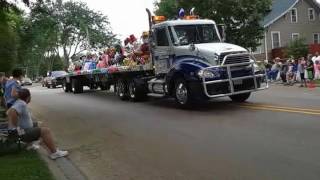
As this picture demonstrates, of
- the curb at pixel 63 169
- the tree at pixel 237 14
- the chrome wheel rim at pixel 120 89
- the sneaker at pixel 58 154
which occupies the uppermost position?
the tree at pixel 237 14

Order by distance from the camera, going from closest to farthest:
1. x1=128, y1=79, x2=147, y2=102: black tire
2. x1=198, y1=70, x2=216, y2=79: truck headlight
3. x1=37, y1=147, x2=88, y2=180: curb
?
x1=37, y1=147, x2=88, y2=180: curb → x1=198, y1=70, x2=216, y2=79: truck headlight → x1=128, y1=79, x2=147, y2=102: black tire

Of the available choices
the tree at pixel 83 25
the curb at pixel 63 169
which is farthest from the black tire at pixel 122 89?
the tree at pixel 83 25

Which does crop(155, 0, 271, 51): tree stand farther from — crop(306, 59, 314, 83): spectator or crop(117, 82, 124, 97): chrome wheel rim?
crop(117, 82, 124, 97): chrome wheel rim

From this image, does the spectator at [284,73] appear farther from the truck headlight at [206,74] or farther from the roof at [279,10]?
the roof at [279,10]

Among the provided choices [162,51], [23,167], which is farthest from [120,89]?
[23,167]

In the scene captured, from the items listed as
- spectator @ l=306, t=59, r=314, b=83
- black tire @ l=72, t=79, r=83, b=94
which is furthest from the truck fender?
black tire @ l=72, t=79, r=83, b=94

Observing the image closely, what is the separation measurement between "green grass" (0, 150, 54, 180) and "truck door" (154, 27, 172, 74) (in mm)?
8170

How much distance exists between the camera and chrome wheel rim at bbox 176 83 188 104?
17391mm

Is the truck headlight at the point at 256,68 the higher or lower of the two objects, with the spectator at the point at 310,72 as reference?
higher

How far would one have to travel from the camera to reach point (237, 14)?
45688 millimetres

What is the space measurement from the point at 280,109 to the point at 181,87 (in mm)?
3277

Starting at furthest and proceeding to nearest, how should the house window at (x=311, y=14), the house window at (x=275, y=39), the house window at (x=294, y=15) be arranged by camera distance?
the house window at (x=311, y=14) → the house window at (x=294, y=15) → the house window at (x=275, y=39)

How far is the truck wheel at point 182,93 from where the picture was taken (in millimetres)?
17266

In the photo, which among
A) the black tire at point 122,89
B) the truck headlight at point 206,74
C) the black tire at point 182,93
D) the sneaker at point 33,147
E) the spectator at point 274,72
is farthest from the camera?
the spectator at point 274,72
